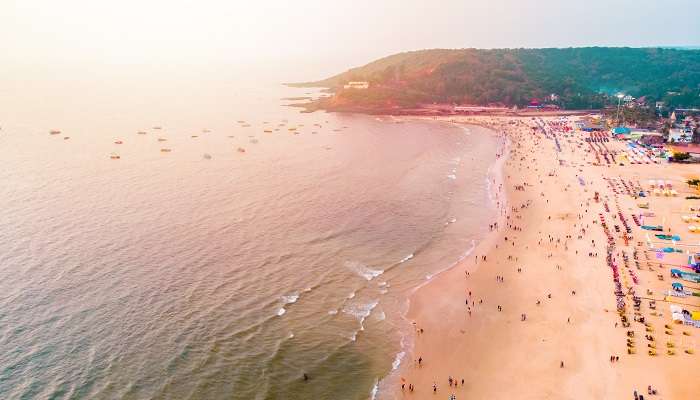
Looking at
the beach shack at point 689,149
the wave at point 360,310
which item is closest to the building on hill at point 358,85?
the beach shack at point 689,149

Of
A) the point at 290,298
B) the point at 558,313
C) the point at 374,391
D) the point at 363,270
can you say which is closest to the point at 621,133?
the point at 558,313

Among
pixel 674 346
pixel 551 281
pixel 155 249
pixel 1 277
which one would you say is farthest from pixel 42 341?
pixel 674 346

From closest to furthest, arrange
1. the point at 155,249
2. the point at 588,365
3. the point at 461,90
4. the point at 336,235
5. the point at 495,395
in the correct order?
the point at 495,395
the point at 588,365
the point at 155,249
the point at 336,235
the point at 461,90

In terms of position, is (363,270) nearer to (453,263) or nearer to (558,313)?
(453,263)

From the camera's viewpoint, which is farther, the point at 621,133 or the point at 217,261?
the point at 621,133

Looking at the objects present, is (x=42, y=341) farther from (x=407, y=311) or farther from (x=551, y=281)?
(x=551, y=281)

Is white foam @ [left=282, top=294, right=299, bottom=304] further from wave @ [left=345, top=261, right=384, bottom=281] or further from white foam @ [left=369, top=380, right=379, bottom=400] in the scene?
white foam @ [left=369, top=380, right=379, bottom=400]
